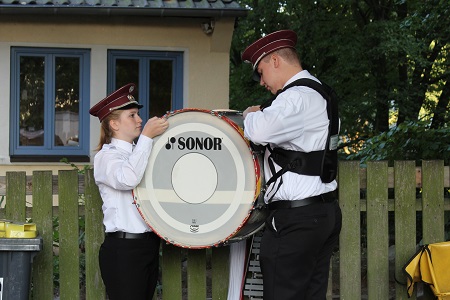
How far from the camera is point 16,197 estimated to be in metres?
4.31

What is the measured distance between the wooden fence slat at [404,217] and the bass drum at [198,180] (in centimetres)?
108

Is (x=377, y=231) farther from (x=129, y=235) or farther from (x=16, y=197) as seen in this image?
(x=16, y=197)

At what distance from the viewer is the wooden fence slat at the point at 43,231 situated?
4.32 meters

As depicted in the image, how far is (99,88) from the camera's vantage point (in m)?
9.30

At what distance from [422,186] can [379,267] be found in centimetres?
55

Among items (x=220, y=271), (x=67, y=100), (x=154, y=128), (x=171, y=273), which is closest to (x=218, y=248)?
(x=220, y=271)

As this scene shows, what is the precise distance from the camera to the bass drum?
12.5 ft

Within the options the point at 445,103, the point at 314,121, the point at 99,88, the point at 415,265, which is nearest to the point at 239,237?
the point at 314,121

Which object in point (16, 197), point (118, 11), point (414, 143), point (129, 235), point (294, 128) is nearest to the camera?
point (294, 128)

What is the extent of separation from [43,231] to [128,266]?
2.55 feet

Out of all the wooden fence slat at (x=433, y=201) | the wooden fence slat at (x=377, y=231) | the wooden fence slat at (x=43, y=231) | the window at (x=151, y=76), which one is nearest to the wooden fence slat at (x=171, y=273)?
the wooden fence slat at (x=43, y=231)

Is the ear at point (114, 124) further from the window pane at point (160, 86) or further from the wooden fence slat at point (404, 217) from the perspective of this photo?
the window pane at point (160, 86)

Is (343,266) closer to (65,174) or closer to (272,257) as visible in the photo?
(272,257)

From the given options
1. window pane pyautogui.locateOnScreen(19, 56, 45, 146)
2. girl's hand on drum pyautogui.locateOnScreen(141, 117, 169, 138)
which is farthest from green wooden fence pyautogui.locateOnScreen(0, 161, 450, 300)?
window pane pyautogui.locateOnScreen(19, 56, 45, 146)
